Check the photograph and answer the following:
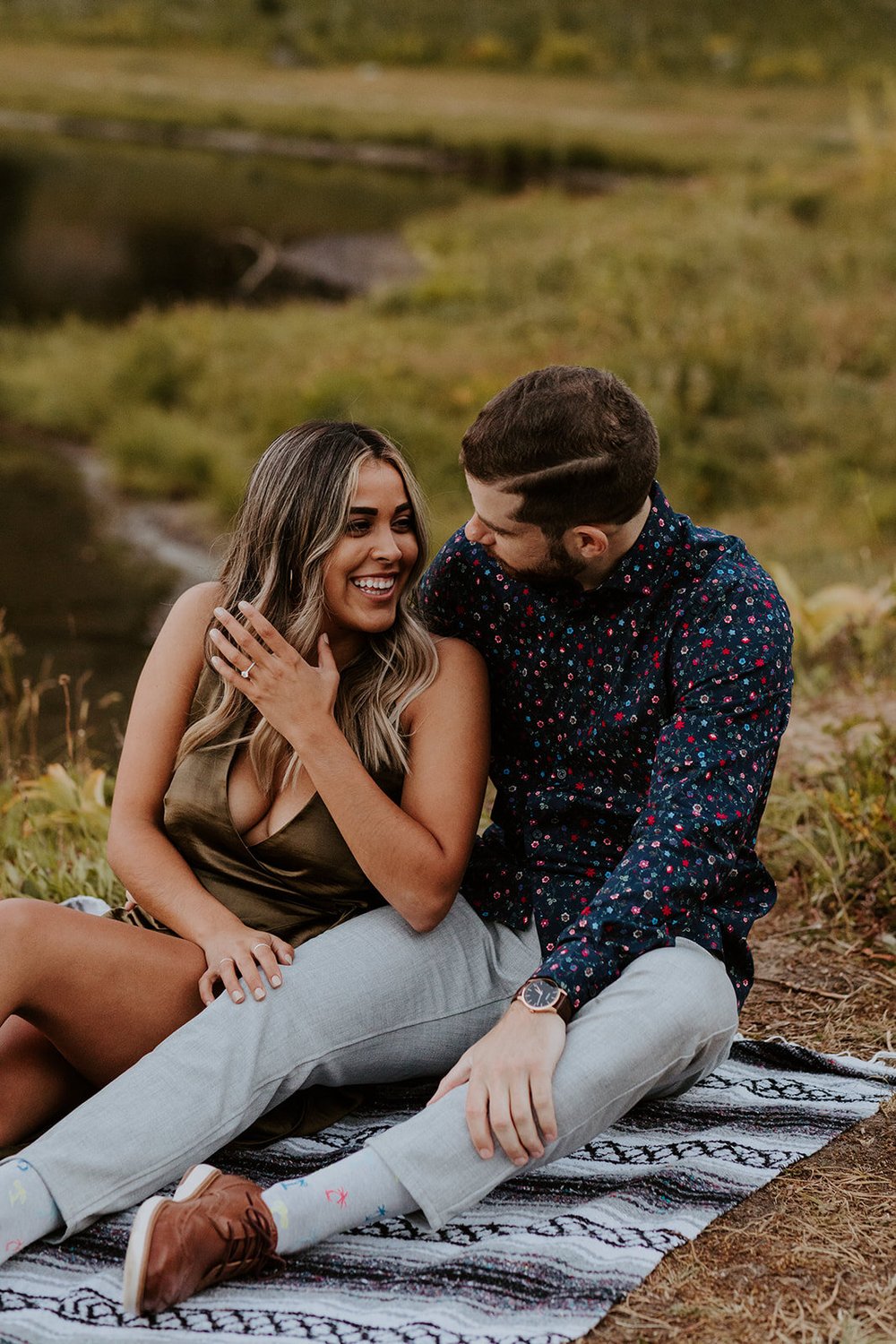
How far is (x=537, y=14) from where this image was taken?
3856 cm

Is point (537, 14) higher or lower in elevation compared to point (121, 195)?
higher

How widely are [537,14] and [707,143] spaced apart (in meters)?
14.8

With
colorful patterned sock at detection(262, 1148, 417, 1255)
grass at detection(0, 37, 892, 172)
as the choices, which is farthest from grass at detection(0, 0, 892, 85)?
colorful patterned sock at detection(262, 1148, 417, 1255)

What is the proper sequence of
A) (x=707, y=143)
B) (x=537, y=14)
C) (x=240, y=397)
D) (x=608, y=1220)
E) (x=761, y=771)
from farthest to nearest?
(x=537, y=14), (x=707, y=143), (x=240, y=397), (x=761, y=771), (x=608, y=1220)

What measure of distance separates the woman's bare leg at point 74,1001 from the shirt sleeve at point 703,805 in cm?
71

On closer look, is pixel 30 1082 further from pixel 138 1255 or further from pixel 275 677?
pixel 275 677

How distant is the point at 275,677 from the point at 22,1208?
0.99m

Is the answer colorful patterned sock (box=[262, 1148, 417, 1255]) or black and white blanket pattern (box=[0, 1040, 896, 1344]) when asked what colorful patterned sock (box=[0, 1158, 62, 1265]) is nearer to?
black and white blanket pattern (box=[0, 1040, 896, 1344])

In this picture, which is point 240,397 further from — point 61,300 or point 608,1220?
point 608,1220

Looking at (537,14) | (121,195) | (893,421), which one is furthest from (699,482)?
(537,14)

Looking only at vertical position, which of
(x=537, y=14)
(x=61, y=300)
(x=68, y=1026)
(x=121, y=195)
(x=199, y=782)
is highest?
(x=537, y=14)

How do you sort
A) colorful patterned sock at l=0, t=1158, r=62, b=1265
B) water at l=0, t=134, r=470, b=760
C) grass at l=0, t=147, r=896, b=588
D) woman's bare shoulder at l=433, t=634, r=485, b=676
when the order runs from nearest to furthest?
colorful patterned sock at l=0, t=1158, r=62, b=1265
woman's bare shoulder at l=433, t=634, r=485, b=676
water at l=0, t=134, r=470, b=760
grass at l=0, t=147, r=896, b=588

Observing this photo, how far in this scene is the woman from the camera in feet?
8.77

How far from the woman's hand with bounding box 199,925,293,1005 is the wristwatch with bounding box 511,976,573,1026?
456 mm
